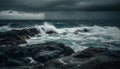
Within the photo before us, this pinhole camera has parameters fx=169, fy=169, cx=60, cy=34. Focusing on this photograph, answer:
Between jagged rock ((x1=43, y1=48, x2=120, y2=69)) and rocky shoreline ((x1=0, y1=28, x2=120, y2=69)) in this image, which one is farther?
rocky shoreline ((x1=0, y1=28, x2=120, y2=69))

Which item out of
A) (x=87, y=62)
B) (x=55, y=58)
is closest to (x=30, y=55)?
(x=55, y=58)

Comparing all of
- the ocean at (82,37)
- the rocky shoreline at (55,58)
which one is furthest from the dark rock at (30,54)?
the ocean at (82,37)

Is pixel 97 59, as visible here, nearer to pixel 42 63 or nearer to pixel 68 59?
pixel 68 59

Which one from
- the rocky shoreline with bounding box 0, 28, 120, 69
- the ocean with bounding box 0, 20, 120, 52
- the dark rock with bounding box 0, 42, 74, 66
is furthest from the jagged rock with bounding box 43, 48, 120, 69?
the ocean with bounding box 0, 20, 120, 52

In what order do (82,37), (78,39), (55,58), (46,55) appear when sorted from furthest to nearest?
(82,37), (78,39), (46,55), (55,58)

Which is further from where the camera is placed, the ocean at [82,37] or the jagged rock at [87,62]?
the ocean at [82,37]

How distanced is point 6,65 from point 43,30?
72.7ft

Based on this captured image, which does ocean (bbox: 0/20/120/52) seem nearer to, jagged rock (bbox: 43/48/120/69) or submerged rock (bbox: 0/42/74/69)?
submerged rock (bbox: 0/42/74/69)

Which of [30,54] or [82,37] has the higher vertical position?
[30,54]

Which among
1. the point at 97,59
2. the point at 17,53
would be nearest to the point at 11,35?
the point at 17,53

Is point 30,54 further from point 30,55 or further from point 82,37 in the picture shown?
point 82,37

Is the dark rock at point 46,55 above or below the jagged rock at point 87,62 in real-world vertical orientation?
below

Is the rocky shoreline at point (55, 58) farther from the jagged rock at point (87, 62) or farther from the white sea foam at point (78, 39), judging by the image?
the white sea foam at point (78, 39)

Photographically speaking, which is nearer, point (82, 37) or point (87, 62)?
point (87, 62)
